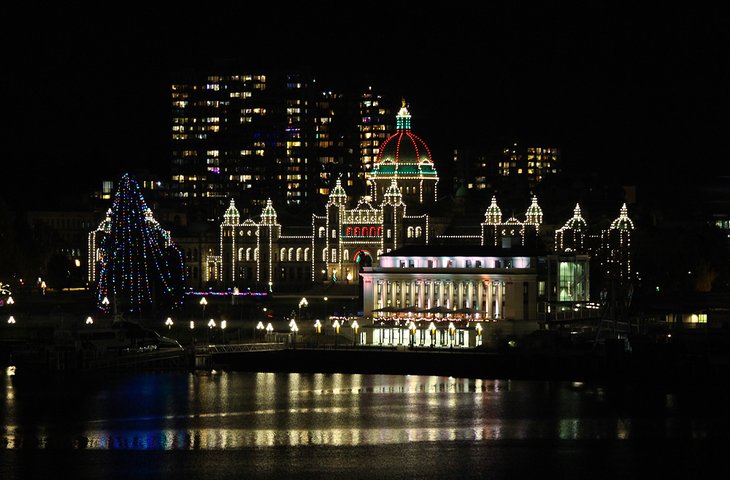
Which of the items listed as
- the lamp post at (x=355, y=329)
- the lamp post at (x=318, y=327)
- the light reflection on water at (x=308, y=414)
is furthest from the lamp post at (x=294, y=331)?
the light reflection on water at (x=308, y=414)

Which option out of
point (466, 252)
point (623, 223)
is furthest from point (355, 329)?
point (623, 223)

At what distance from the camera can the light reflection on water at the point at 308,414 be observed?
95125 mm

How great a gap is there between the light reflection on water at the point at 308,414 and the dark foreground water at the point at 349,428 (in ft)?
0.35

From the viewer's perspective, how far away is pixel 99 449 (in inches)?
Result: 3590

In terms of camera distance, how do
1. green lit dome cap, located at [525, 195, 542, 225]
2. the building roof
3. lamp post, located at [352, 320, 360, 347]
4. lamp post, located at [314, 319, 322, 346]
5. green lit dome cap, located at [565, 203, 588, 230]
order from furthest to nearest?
green lit dome cap, located at [525, 195, 542, 225] < green lit dome cap, located at [565, 203, 588, 230] < the building roof < lamp post, located at [314, 319, 322, 346] < lamp post, located at [352, 320, 360, 347]

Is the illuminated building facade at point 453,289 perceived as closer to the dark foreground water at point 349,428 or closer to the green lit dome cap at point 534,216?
the dark foreground water at point 349,428

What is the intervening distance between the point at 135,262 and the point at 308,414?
43.8 metres

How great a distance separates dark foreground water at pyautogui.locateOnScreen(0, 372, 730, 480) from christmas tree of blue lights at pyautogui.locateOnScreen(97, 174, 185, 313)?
2285cm

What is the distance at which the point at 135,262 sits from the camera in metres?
144

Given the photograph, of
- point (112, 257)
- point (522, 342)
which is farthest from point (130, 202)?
point (522, 342)

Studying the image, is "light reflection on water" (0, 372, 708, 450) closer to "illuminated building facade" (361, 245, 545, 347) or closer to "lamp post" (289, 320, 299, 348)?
"lamp post" (289, 320, 299, 348)

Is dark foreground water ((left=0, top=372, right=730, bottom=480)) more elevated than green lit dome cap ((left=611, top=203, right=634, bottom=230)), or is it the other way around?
green lit dome cap ((left=611, top=203, right=634, bottom=230))

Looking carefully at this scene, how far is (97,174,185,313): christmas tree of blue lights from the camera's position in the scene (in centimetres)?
14138

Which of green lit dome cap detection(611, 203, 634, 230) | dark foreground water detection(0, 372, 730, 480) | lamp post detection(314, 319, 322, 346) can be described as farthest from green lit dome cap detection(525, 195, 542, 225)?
dark foreground water detection(0, 372, 730, 480)
